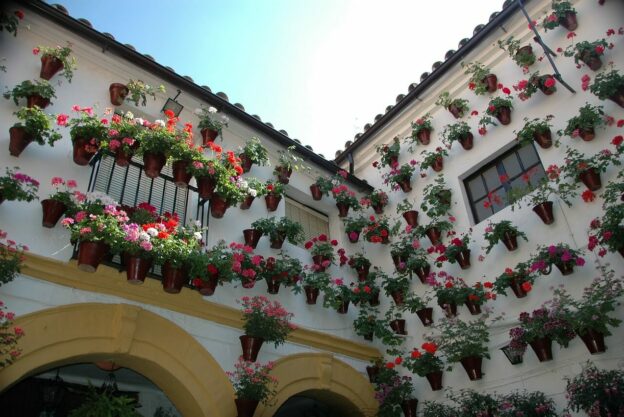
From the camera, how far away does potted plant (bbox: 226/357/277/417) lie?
5.72 m

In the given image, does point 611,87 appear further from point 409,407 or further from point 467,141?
point 409,407

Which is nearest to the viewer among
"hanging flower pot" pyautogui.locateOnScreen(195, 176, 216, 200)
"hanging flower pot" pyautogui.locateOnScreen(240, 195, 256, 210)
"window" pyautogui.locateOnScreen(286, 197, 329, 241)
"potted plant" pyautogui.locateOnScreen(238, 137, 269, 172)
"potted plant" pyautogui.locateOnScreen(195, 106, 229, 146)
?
"hanging flower pot" pyautogui.locateOnScreen(195, 176, 216, 200)

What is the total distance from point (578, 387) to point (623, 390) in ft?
1.37

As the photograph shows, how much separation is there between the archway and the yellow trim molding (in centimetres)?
21

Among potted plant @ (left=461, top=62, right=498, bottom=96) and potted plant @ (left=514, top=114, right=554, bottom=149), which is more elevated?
potted plant @ (left=461, top=62, right=498, bottom=96)

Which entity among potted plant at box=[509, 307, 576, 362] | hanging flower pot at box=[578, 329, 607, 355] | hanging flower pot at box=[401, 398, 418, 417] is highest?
potted plant at box=[509, 307, 576, 362]

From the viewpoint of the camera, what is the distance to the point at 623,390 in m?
4.94

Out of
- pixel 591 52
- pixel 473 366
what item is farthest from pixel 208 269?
pixel 591 52

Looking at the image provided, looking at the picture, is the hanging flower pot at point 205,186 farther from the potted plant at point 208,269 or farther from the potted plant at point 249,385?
the potted plant at point 249,385

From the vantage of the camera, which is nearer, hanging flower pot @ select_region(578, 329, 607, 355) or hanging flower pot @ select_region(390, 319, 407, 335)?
hanging flower pot @ select_region(578, 329, 607, 355)

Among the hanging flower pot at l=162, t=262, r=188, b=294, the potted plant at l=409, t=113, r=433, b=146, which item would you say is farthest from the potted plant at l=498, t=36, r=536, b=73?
the hanging flower pot at l=162, t=262, r=188, b=294

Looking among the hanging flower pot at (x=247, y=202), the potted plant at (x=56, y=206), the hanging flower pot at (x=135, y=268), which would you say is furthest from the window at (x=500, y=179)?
the potted plant at (x=56, y=206)

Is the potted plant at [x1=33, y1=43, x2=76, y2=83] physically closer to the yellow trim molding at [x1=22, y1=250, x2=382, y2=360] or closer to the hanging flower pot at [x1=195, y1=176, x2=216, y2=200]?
the hanging flower pot at [x1=195, y1=176, x2=216, y2=200]

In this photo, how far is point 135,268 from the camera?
5.21m
